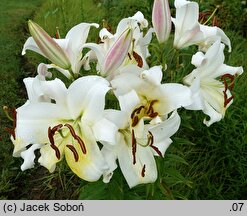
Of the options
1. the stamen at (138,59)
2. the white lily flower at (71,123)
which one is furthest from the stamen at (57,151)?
the stamen at (138,59)

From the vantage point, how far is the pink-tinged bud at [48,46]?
939mm

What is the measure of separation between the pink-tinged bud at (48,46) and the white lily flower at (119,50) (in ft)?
0.18

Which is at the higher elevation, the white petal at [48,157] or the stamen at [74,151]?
the stamen at [74,151]

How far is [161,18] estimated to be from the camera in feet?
3.43

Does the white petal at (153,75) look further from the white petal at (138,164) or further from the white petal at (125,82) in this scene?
the white petal at (138,164)

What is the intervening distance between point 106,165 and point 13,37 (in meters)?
3.01

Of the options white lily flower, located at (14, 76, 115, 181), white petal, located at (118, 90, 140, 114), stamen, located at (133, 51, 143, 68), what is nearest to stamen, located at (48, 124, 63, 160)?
white lily flower, located at (14, 76, 115, 181)

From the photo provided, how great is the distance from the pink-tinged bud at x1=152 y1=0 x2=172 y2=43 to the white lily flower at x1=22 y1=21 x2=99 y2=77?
0.50ft

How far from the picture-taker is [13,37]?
3709 mm

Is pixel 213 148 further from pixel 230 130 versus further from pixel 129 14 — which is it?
pixel 129 14

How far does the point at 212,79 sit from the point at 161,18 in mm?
173

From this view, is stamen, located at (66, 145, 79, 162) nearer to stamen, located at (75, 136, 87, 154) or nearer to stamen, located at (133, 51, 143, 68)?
stamen, located at (75, 136, 87, 154)

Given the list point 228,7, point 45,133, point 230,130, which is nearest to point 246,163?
point 230,130

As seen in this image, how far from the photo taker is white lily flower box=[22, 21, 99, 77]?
94 centimetres
